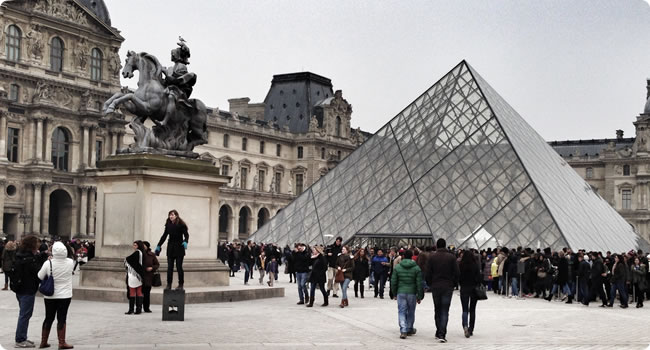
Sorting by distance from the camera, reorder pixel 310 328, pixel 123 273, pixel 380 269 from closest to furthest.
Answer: pixel 310 328, pixel 123 273, pixel 380 269

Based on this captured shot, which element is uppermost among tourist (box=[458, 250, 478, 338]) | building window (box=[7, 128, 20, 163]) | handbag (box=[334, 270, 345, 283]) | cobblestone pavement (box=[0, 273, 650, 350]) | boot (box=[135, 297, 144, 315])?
building window (box=[7, 128, 20, 163])

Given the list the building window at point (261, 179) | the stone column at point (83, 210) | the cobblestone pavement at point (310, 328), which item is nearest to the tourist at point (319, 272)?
the cobblestone pavement at point (310, 328)

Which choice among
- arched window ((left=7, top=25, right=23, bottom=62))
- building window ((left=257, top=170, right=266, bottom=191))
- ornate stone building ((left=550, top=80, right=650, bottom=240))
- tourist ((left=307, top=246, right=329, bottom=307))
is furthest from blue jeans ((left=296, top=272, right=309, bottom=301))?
ornate stone building ((left=550, top=80, right=650, bottom=240))

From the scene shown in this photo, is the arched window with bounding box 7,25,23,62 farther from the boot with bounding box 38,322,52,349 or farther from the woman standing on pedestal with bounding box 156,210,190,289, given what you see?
the boot with bounding box 38,322,52,349

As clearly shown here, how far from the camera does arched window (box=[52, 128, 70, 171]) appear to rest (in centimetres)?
5172

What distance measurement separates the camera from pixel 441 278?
10.6 m

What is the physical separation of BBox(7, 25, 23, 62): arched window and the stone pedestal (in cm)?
3782

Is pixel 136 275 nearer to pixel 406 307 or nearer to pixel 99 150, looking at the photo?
pixel 406 307

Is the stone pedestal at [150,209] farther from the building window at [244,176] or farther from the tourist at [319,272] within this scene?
the building window at [244,176]

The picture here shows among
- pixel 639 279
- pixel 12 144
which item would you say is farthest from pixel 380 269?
pixel 12 144

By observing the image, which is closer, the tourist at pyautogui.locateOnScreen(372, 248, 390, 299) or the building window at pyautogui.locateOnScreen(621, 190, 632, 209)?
the tourist at pyautogui.locateOnScreen(372, 248, 390, 299)

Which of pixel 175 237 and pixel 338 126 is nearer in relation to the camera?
pixel 175 237

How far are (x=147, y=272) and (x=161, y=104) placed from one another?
10.4ft

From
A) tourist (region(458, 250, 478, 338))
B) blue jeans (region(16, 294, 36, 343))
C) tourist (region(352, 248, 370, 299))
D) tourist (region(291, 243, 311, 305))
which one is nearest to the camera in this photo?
blue jeans (region(16, 294, 36, 343))
